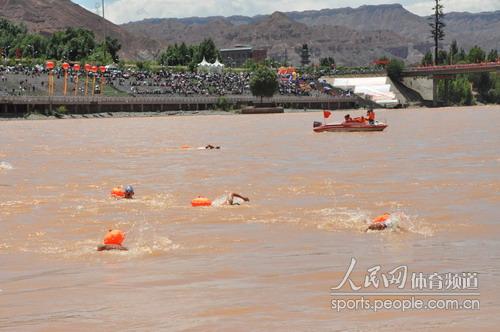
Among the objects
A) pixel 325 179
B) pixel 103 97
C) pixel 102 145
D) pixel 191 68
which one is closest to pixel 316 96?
pixel 191 68

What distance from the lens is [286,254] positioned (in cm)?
1970

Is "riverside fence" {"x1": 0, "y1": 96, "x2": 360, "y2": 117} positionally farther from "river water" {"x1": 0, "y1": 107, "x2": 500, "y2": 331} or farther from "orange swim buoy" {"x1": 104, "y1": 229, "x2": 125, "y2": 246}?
"orange swim buoy" {"x1": 104, "y1": 229, "x2": 125, "y2": 246}

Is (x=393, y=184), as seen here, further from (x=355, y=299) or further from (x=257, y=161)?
(x=355, y=299)

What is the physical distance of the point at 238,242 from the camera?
2141cm

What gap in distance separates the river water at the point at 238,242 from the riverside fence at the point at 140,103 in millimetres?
86635

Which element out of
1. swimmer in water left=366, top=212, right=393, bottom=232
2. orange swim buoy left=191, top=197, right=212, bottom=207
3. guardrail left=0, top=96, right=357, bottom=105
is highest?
guardrail left=0, top=96, right=357, bottom=105

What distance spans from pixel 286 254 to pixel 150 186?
16.2 m

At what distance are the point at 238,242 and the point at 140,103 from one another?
123593 millimetres

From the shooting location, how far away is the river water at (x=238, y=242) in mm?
14828

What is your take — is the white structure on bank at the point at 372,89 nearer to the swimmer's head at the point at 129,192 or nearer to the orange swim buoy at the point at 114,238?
the swimmer's head at the point at 129,192

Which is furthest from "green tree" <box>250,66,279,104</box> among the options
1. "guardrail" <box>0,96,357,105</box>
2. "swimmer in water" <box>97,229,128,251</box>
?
"swimmer in water" <box>97,229,128,251</box>

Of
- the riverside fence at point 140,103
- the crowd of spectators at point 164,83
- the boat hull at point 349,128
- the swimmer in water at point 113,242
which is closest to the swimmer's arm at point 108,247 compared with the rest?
the swimmer in water at point 113,242

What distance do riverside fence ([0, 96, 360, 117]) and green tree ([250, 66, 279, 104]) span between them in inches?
61.1

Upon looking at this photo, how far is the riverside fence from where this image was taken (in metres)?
129
